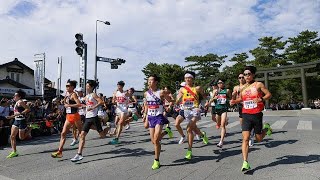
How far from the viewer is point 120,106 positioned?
34.0 feet

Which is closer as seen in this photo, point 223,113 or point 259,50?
point 223,113

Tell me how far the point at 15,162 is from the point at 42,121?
257 inches

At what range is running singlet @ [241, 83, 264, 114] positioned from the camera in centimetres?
590

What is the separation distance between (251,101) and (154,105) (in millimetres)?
2019

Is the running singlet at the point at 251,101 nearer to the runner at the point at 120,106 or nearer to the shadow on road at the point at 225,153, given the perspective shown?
the shadow on road at the point at 225,153

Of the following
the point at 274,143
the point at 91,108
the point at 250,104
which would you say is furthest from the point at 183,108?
the point at 274,143

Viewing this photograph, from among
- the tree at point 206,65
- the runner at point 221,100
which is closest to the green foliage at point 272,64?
the tree at point 206,65

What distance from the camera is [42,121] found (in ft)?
45.3

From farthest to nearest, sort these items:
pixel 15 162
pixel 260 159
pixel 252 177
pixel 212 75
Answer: pixel 212 75 → pixel 15 162 → pixel 260 159 → pixel 252 177

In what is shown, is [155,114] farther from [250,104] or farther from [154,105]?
[250,104]

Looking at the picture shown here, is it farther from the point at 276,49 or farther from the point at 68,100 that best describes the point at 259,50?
the point at 68,100

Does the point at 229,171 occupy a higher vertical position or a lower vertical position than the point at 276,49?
lower

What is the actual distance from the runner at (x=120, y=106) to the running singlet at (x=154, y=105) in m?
3.35

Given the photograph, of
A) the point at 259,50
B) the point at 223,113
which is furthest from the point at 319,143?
the point at 259,50
